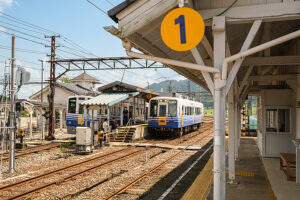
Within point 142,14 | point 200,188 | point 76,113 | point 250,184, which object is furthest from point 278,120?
point 76,113

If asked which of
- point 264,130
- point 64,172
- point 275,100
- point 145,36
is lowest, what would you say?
point 64,172

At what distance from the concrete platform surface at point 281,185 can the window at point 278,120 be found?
1.97 metres

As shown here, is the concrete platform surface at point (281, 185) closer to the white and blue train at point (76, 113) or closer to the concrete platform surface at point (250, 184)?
the concrete platform surface at point (250, 184)

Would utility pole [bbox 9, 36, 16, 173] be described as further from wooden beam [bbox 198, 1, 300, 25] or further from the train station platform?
wooden beam [bbox 198, 1, 300, 25]

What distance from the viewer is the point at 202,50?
238 inches

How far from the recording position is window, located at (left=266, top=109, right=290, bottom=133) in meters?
9.91

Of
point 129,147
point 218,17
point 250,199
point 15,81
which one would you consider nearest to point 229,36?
point 218,17

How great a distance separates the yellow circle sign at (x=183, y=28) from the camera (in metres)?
3.49

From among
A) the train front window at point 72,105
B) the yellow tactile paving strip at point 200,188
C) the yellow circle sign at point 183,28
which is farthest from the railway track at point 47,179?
the train front window at point 72,105

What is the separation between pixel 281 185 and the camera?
20.5 feet

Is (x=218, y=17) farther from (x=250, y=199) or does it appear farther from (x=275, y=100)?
(x=275, y=100)

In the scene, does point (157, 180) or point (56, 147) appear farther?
point (56, 147)

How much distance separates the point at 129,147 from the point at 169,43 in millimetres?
12105

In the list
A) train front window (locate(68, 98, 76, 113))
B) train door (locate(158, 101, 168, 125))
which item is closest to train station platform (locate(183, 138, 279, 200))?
train door (locate(158, 101, 168, 125))
